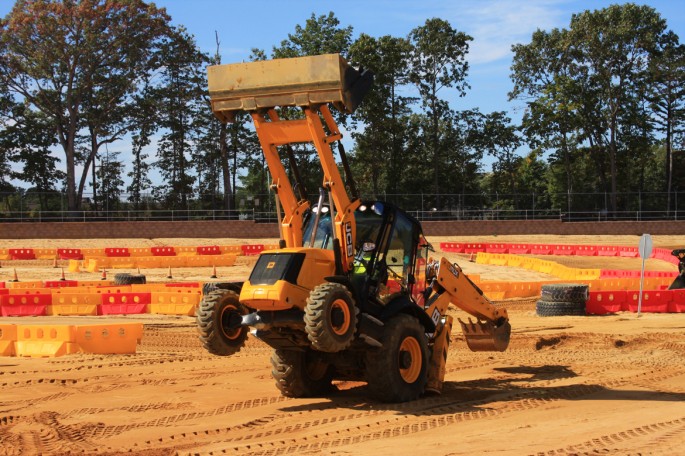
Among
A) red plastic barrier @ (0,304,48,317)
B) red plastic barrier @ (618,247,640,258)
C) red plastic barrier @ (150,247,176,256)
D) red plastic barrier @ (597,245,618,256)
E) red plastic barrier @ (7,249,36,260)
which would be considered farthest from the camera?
red plastic barrier @ (597,245,618,256)

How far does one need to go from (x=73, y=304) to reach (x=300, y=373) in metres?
13.9

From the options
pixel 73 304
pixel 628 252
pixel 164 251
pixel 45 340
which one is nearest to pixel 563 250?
pixel 628 252

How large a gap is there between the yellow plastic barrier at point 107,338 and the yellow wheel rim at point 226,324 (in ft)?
20.5

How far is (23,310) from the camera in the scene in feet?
76.7

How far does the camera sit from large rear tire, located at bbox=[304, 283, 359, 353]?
9.36 metres

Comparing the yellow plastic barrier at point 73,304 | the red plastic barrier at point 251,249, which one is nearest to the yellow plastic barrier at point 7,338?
the yellow plastic barrier at point 73,304

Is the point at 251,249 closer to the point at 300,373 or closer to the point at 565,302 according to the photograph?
the point at 565,302

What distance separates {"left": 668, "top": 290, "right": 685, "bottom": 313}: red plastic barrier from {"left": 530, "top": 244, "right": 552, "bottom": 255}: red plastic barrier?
2531 centimetres

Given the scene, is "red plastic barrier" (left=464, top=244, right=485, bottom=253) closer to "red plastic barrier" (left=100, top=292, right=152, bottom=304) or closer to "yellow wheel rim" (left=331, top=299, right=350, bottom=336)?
"red plastic barrier" (left=100, top=292, right=152, bottom=304)

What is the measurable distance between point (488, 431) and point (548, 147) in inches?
2337

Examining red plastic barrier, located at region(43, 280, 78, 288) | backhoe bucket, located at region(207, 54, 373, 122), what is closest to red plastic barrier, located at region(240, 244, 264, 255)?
red plastic barrier, located at region(43, 280, 78, 288)

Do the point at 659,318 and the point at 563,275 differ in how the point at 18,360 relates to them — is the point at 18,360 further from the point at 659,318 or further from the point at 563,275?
the point at 563,275

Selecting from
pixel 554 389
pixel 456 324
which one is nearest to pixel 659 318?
pixel 456 324

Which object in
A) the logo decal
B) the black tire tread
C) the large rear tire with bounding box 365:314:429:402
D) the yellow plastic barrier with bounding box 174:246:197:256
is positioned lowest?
the black tire tread
